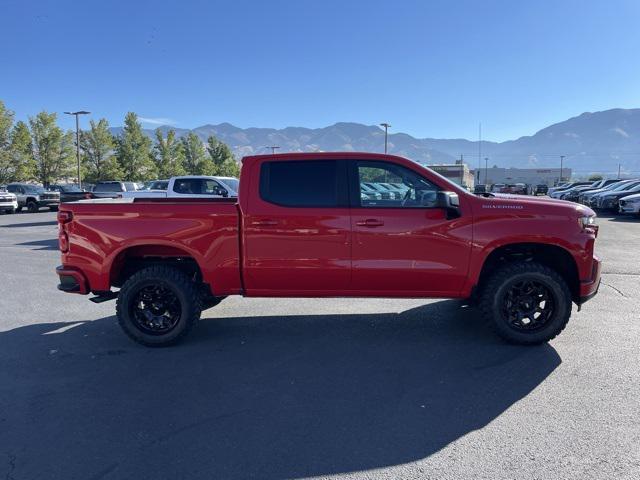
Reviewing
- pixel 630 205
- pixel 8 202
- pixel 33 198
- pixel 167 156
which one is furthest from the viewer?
pixel 167 156

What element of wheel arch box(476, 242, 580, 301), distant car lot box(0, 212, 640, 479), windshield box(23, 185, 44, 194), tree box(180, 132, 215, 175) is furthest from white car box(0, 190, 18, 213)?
tree box(180, 132, 215, 175)

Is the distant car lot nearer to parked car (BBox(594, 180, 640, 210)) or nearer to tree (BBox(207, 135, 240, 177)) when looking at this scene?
parked car (BBox(594, 180, 640, 210))

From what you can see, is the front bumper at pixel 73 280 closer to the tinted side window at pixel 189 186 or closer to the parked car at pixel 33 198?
the tinted side window at pixel 189 186

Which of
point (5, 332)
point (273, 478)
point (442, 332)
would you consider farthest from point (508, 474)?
point (5, 332)

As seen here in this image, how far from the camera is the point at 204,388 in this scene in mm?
3963

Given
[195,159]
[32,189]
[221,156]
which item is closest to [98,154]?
[195,159]

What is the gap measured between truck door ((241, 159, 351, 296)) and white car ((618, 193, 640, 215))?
21.2 metres

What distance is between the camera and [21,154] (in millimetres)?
38156

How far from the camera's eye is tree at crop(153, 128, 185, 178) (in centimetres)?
5403

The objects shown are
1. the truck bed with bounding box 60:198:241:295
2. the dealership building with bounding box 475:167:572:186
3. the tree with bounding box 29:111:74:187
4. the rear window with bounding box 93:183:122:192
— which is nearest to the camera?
the truck bed with bounding box 60:198:241:295

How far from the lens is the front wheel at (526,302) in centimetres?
476

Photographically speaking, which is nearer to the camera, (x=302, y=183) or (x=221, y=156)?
(x=302, y=183)

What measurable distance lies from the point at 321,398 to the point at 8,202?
2905cm

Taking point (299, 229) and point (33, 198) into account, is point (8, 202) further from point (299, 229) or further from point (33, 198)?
point (299, 229)
